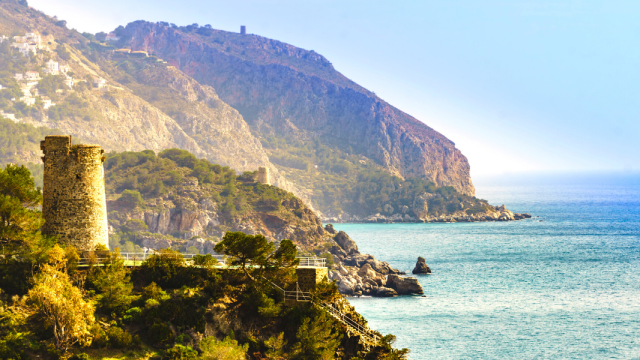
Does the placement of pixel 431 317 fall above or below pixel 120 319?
below

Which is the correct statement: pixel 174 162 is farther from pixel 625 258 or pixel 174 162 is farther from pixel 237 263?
pixel 237 263

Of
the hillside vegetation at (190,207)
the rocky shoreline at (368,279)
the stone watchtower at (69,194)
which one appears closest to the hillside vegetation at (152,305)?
Result: the stone watchtower at (69,194)

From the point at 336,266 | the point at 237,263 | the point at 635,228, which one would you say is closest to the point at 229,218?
the point at 336,266

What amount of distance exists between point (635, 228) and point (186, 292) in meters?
186

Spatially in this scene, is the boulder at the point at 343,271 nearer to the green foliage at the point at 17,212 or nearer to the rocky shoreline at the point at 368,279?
the rocky shoreline at the point at 368,279

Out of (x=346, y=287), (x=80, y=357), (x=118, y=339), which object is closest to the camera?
(x=80, y=357)

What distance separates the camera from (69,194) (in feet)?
113

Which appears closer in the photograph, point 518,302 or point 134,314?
point 134,314

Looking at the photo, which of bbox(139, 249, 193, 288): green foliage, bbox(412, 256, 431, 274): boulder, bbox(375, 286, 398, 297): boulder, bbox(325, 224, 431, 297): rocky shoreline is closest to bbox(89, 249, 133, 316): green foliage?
bbox(139, 249, 193, 288): green foliage

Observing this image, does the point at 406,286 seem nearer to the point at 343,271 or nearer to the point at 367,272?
the point at 367,272

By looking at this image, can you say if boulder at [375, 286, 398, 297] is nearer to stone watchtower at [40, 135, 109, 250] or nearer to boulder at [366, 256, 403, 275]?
boulder at [366, 256, 403, 275]

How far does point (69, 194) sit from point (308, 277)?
1402 centimetres

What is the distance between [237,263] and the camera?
35188 millimetres

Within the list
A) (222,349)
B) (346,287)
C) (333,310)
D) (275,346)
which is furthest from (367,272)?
(222,349)
